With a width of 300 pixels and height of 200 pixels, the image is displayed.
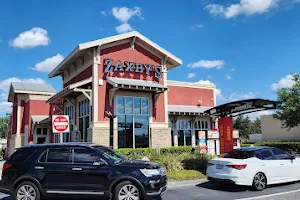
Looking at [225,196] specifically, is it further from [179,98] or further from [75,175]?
[179,98]

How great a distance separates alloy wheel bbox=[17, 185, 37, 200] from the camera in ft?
26.5

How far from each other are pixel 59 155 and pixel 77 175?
894 mm

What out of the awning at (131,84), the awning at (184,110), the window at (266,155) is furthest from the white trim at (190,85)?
the window at (266,155)

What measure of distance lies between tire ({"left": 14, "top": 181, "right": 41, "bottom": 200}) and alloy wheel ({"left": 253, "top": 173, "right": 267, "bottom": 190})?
6.97 metres

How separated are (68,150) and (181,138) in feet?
55.5

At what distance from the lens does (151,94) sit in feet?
65.6

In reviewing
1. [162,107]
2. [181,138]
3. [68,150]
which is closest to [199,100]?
[181,138]

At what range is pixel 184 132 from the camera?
81.0 ft

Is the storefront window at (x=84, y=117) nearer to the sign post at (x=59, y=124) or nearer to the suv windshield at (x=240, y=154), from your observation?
the sign post at (x=59, y=124)

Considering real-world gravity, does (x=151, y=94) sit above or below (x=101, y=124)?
above

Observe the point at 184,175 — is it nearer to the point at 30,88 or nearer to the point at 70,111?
the point at 70,111

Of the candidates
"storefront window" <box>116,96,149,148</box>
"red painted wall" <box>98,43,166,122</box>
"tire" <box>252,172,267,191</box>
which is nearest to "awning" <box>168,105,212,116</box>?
"red painted wall" <box>98,43,166,122</box>

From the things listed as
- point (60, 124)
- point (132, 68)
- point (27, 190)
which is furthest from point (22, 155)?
point (132, 68)

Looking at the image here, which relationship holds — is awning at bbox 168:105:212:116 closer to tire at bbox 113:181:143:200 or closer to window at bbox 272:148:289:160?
window at bbox 272:148:289:160
